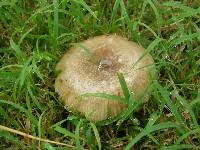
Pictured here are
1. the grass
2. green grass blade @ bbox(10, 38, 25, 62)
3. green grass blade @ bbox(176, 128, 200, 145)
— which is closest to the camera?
green grass blade @ bbox(176, 128, 200, 145)

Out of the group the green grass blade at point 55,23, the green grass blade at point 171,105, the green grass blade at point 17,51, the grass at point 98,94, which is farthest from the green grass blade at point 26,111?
the green grass blade at point 171,105

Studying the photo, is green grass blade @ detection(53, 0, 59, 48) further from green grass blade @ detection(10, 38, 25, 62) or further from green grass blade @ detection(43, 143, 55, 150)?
green grass blade @ detection(43, 143, 55, 150)

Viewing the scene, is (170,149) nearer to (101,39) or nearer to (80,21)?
(101,39)

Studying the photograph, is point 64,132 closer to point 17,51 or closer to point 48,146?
point 48,146

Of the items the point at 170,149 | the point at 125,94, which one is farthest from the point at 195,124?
the point at 125,94

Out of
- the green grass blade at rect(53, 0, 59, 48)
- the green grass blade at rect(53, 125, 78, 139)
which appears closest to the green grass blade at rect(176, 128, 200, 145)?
the green grass blade at rect(53, 125, 78, 139)

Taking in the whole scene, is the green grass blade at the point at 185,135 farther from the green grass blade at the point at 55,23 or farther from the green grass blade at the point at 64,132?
the green grass blade at the point at 55,23
